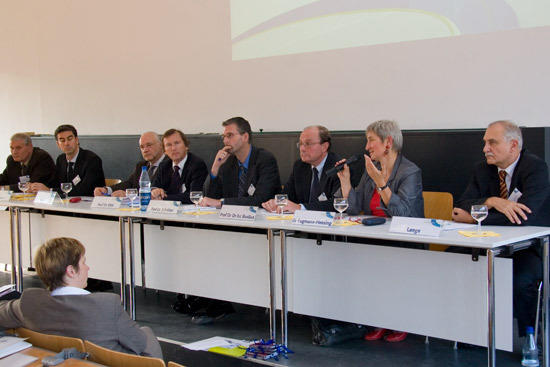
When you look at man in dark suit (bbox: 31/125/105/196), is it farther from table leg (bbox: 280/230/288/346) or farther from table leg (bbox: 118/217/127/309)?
table leg (bbox: 280/230/288/346)

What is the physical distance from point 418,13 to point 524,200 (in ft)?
7.20

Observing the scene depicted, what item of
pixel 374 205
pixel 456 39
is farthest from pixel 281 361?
pixel 456 39

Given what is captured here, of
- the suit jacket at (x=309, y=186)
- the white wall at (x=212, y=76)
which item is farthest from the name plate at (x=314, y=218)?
the white wall at (x=212, y=76)

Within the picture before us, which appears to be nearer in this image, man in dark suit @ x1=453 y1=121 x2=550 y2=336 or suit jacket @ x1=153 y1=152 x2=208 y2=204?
man in dark suit @ x1=453 y1=121 x2=550 y2=336

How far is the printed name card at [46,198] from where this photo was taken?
4438 mm

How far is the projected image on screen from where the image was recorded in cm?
443

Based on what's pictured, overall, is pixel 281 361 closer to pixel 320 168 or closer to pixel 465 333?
pixel 465 333

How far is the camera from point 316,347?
3.46 meters

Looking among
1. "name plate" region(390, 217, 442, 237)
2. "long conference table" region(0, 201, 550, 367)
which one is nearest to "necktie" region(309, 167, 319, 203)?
"long conference table" region(0, 201, 550, 367)

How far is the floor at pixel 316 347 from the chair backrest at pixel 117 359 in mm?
675

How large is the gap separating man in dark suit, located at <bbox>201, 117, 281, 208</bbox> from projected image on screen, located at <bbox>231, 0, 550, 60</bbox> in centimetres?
141

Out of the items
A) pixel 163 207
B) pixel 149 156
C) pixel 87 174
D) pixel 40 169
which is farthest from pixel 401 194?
pixel 40 169

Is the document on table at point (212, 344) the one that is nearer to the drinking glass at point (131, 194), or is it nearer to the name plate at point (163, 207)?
the name plate at point (163, 207)

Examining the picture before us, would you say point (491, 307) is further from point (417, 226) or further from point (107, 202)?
point (107, 202)
